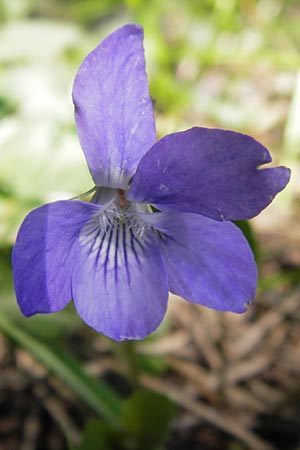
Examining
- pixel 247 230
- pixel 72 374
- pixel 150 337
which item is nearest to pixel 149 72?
pixel 150 337

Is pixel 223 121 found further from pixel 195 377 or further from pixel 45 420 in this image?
pixel 45 420

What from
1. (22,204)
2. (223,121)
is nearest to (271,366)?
(22,204)

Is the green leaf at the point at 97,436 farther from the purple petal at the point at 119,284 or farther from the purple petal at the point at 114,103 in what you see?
the purple petal at the point at 114,103

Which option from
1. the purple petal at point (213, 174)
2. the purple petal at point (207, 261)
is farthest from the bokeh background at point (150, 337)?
the purple petal at point (213, 174)

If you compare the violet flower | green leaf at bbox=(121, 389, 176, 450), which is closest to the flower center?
the violet flower

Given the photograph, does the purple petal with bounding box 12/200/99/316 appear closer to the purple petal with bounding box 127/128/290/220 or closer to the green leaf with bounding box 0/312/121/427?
the purple petal with bounding box 127/128/290/220

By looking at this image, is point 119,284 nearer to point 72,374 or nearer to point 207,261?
point 207,261
